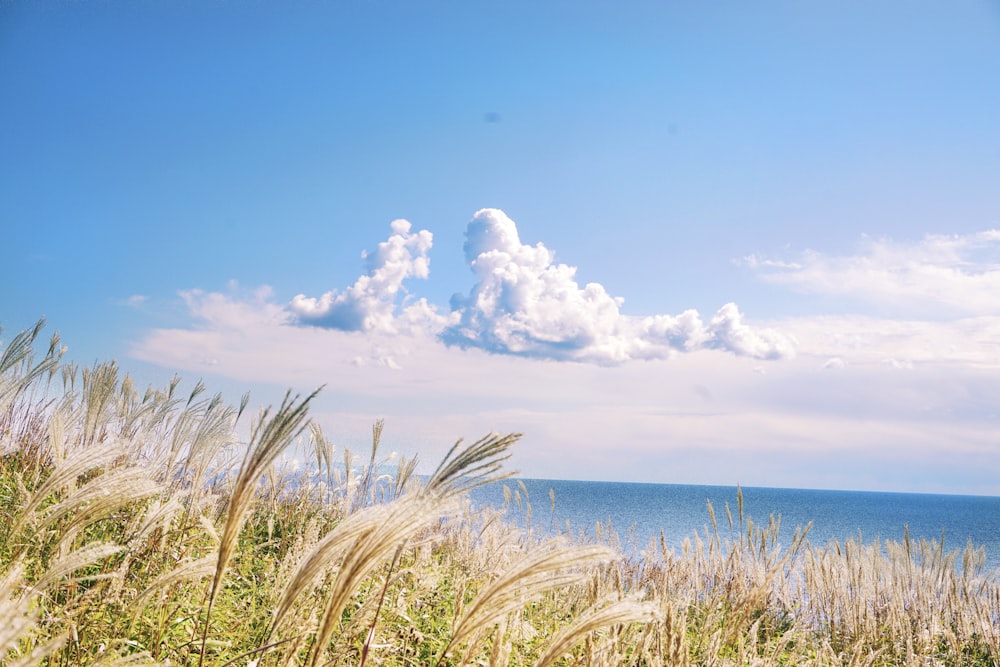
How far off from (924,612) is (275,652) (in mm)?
8572

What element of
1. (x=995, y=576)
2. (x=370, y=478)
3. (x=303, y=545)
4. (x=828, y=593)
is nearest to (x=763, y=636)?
(x=828, y=593)

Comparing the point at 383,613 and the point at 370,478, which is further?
the point at 370,478

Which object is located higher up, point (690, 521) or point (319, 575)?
point (319, 575)

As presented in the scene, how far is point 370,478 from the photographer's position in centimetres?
656

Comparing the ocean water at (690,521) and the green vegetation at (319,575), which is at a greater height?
the green vegetation at (319,575)

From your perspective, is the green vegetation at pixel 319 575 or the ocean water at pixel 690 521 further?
the ocean water at pixel 690 521

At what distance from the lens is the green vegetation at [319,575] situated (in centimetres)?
158

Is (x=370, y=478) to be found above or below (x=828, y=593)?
above

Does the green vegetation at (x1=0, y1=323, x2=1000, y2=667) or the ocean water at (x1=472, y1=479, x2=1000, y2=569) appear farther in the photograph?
the ocean water at (x1=472, y1=479, x2=1000, y2=569)

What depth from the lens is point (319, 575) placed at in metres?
1.98

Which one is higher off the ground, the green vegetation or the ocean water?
the green vegetation

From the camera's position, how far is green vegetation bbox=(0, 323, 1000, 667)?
1576mm

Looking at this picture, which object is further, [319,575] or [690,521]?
[690,521]

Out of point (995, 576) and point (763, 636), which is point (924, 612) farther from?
point (763, 636)
